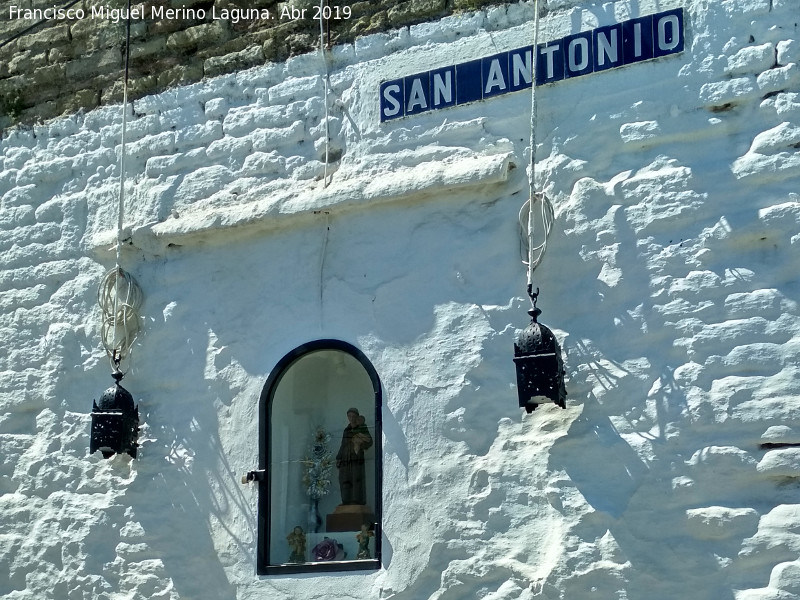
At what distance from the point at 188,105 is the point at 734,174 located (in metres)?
3.01

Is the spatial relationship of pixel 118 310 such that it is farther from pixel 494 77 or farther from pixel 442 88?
pixel 494 77

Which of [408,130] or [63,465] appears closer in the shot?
[408,130]

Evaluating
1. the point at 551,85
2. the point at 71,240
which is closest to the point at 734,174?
the point at 551,85

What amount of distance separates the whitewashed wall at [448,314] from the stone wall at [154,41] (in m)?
0.12

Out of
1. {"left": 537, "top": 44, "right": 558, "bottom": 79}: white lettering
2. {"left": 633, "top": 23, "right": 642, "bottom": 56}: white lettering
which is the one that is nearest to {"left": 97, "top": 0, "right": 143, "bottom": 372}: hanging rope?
{"left": 537, "top": 44, "right": 558, "bottom": 79}: white lettering

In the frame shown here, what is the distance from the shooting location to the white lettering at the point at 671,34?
5.80 m

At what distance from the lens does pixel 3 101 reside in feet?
25.4

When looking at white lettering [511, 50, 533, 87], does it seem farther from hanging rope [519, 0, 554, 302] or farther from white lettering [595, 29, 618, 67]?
white lettering [595, 29, 618, 67]

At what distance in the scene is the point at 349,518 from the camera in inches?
245

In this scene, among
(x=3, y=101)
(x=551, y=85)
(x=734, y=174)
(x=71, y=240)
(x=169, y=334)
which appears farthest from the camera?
(x=3, y=101)

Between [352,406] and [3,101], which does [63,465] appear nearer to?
[352,406]

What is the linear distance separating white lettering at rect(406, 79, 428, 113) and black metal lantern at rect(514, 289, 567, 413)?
4.43ft

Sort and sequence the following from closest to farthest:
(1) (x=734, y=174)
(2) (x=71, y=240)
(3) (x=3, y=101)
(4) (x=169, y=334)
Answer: (1) (x=734, y=174) < (4) (x=169, y=334) < (2) (x=71, y=240) < (3) (x=3, y=101)

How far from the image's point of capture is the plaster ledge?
239 inches
